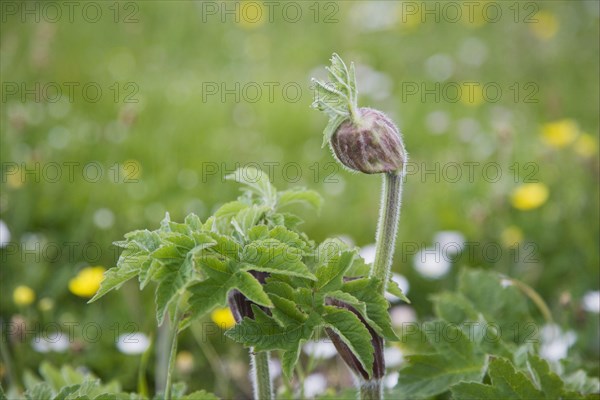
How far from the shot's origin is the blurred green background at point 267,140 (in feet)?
8.48

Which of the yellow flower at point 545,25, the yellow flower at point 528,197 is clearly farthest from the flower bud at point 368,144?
the yellow flower at point 545,25

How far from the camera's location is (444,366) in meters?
1.65

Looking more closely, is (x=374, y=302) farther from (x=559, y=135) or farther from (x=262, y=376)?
(x=559, y=135)

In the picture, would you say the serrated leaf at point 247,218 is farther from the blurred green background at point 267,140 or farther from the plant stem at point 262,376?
the blurred green background at point 267,140

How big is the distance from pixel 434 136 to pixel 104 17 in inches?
86.0

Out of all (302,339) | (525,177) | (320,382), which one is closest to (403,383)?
(302,339)

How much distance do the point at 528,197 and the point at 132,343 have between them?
1.58 metres

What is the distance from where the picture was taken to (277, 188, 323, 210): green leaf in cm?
146

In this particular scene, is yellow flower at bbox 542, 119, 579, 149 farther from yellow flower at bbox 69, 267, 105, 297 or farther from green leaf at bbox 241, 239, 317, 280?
green leaf at bbox 241, 239, 317, 280

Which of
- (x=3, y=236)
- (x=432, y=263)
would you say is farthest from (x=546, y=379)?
(x=3, y=236)

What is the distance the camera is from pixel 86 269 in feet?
8.53

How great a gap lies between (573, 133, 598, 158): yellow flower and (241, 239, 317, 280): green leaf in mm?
2391

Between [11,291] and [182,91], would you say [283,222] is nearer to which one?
[11,291]

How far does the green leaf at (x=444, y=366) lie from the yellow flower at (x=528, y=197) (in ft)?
4.72
